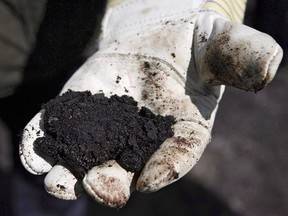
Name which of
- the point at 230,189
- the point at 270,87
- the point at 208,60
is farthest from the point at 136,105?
the point at 270,87

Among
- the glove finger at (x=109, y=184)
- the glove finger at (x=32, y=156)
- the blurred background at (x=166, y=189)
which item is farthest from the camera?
the blurred background at (x=166, y=189)

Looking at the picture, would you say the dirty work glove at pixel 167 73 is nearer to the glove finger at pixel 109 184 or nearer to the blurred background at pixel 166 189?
the glove finger at pixel 109 184

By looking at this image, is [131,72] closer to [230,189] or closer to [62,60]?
[62,60]

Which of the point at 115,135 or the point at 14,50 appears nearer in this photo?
the point at 115,135

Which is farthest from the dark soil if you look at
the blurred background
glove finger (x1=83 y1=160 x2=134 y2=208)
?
the blurred background

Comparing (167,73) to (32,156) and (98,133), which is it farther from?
(32,156)

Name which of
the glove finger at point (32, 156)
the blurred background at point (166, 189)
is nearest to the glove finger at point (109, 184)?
the glove finger at point (32, 156)

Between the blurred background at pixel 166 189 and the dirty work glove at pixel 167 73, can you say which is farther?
the blurred background at pixel 166 189
